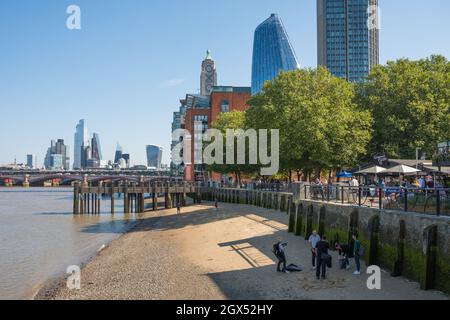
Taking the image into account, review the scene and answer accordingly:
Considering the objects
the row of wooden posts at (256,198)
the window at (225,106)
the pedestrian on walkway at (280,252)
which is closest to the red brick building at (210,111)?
the window at (225,106)

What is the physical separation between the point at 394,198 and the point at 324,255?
4.12 meters

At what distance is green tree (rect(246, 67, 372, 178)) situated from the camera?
134ft

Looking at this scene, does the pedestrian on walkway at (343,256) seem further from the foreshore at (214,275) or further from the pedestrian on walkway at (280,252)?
the pedestrian on walkway at (280,252)

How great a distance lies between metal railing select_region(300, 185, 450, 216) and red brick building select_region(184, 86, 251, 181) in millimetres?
91125

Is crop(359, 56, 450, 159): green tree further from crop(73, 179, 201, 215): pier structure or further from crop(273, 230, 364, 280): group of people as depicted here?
crop(73, 179, 201, 215): pier structure

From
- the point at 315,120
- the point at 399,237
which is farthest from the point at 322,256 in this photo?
the point at 315,120

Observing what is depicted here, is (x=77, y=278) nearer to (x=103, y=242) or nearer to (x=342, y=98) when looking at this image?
(x=103, y=242)

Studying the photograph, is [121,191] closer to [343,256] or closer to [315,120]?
[315,120]

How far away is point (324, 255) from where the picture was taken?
18188mm

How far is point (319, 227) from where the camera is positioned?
26016 mm

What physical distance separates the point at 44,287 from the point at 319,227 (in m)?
14.4

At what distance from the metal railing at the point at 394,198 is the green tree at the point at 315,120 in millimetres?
12447

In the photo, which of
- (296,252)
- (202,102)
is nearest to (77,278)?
(296,252)

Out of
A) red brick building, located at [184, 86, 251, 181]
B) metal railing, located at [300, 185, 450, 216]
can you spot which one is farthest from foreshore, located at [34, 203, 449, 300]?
red brick building, located at [184, 86, 251, 181]
